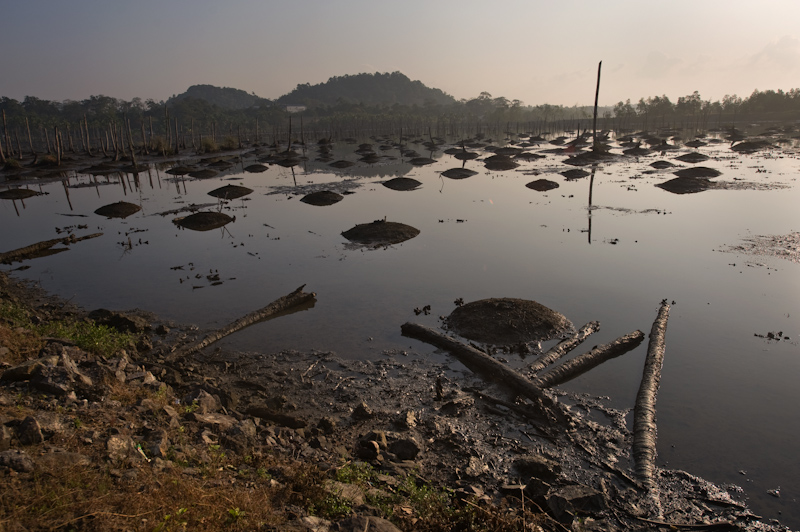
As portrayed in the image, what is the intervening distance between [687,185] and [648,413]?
25.3m

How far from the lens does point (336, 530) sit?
377cm

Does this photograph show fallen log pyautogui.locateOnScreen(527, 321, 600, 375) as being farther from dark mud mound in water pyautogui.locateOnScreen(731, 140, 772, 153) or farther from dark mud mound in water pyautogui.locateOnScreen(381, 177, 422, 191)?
dark mud mound in water pyautogui.locateOnScreen(731, 140, 772, 153)

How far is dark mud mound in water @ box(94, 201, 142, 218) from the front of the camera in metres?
23.0

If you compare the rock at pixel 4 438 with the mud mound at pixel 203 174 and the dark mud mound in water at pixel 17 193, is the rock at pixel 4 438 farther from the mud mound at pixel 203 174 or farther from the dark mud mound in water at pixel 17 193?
the mud mound at pixel 203 174

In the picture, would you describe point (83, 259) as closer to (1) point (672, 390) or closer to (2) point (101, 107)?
(1) point (672, 390)

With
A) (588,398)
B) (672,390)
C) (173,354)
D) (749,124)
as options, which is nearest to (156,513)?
(173,354)

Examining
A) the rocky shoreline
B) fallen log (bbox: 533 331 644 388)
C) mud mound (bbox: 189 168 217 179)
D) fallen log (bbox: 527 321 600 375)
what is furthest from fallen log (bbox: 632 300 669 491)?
mud mound (bbox: 189 168 217 179)

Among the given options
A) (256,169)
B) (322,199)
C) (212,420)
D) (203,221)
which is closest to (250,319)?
(212,420)

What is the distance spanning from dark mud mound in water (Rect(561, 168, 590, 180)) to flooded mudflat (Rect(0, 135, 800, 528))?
344 cm

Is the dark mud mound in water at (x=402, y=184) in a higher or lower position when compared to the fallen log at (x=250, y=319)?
higher

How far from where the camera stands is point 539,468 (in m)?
5.41

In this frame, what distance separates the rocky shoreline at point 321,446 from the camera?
3896 millimetres

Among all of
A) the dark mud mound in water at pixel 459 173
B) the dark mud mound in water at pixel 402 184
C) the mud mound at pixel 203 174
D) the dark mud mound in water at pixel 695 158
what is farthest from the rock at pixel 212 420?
the dark mud mound in water at pixel 695 158

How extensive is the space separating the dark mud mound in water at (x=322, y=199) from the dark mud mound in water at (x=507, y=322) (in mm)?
16848
